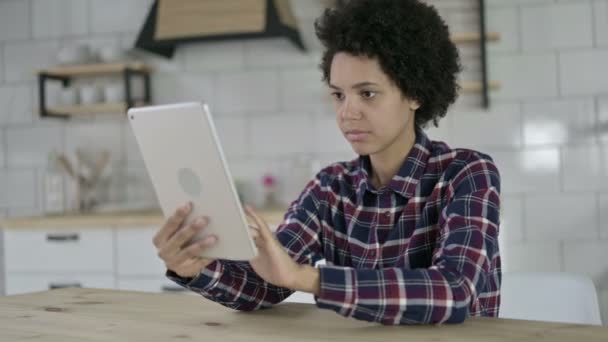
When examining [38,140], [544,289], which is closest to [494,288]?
[544,289]

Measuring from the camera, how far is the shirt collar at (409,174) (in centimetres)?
144

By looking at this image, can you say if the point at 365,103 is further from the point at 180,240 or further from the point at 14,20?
the point at 14,20

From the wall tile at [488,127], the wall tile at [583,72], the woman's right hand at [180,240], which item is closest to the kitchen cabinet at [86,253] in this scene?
the wall tile at [488,127]

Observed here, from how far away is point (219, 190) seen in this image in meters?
1.01

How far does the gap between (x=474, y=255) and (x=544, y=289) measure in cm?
38

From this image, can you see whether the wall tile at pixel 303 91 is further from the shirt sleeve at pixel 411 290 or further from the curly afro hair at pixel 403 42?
the shirt sleeve at pixel 411 290

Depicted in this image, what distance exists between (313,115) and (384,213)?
6.31 ft

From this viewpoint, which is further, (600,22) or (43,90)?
(43,90)

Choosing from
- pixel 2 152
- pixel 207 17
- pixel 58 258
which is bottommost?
pixel 58 258

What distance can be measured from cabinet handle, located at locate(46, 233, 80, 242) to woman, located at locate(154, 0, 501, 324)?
1711 millimetres

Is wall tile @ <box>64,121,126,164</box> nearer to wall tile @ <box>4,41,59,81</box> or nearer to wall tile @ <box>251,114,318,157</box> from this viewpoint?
wall tile @ <box>4,41,59,81</box>

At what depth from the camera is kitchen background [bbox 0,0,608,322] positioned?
303 centimetres

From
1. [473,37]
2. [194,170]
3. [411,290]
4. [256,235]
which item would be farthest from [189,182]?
[473,37]

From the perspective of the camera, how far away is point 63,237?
3.04m
